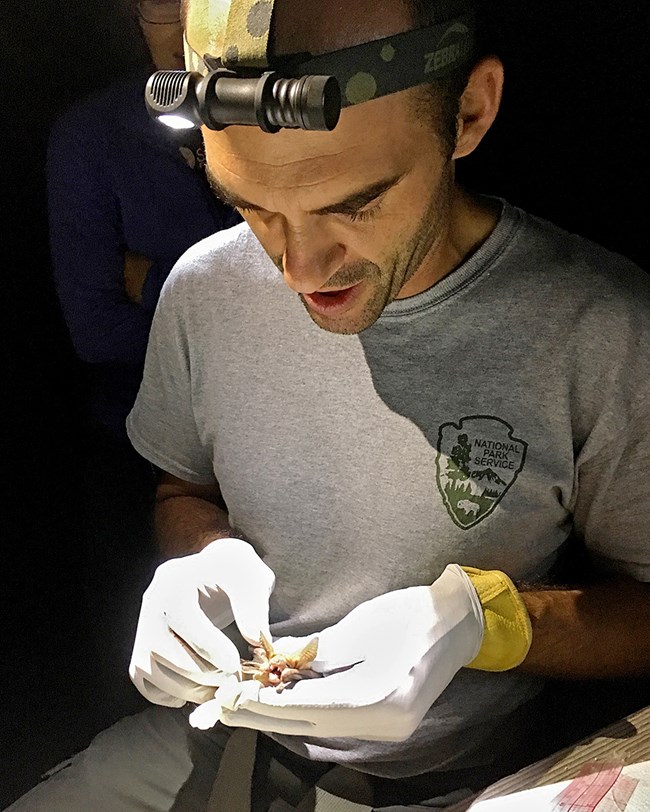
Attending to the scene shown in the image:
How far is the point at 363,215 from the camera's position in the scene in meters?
0.95

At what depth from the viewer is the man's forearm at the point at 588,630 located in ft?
3.75

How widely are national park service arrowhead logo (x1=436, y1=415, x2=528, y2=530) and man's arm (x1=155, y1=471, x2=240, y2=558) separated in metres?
0.40

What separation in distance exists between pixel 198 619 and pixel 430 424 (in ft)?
1.33

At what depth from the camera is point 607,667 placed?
118 cm

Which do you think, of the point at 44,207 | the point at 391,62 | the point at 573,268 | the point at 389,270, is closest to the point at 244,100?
the point at 391,62

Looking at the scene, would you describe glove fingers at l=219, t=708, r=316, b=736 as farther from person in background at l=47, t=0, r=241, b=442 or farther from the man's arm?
person in background at l=47, t=0, r=241, b=442

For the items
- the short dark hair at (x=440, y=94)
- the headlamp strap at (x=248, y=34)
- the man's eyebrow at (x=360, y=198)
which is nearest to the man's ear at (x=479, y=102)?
the short dark hair at (x=440, y=94)

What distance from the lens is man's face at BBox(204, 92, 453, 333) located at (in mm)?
880

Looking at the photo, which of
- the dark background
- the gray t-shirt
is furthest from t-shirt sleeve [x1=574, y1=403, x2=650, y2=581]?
the dark background

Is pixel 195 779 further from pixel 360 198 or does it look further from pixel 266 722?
pixel 360 198

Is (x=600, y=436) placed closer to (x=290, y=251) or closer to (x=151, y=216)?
(x=290, y=251)

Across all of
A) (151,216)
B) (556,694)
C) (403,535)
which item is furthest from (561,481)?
(151,216)

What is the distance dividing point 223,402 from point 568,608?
0.56 m

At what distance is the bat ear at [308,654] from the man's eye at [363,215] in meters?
0.55
